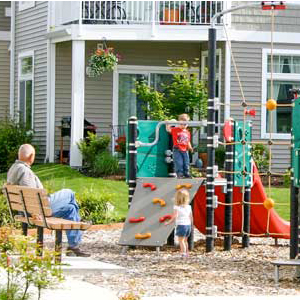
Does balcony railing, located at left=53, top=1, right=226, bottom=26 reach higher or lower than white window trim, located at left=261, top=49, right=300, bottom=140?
higher

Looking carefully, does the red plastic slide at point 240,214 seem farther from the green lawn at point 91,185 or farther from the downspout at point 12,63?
the downspout at point 12,63

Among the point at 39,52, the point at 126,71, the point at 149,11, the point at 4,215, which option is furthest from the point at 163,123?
the point at 39,52

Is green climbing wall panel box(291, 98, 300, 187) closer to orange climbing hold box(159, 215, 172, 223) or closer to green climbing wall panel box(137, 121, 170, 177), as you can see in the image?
orange climbing hold box(159, 215, 172, 223)

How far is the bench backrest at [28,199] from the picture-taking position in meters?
11.9

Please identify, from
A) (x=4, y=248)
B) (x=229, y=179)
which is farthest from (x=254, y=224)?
(x=4, y=248)

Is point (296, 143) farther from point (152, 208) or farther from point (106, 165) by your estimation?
point (106, 165)

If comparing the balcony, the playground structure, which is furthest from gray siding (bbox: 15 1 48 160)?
the playground structure

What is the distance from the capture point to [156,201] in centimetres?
1406

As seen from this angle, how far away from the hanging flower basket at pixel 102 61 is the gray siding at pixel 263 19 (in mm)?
3013

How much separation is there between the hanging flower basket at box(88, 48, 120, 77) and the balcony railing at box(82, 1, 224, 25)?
2.69ft

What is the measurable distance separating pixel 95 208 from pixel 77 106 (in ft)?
24.9

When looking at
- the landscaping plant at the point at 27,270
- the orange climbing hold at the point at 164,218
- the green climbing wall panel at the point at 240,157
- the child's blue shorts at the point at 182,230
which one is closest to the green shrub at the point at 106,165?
the green climbing wall panel at the point at 240,157

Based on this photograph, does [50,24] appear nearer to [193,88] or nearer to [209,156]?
[193,88]

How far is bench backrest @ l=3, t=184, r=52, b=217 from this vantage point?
39.0ft
